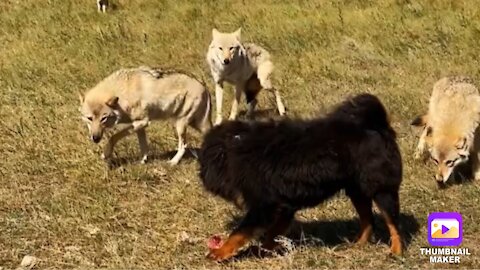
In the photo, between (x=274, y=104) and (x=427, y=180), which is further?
(x=274, y=104)

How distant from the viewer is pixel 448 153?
7.45 m

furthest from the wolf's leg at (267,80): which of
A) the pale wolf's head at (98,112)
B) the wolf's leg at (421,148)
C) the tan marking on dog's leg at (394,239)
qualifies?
the tan marking on dog's leg at (394,239)

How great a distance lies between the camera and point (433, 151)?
7.49m

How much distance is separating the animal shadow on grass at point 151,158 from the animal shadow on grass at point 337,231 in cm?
205

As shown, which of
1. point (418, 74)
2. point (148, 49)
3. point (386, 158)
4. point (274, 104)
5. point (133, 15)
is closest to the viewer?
point (386, 158)

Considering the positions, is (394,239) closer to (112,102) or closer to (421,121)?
(421,121)

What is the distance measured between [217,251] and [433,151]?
2.96 m

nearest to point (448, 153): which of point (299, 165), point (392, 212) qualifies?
point (392, 212)

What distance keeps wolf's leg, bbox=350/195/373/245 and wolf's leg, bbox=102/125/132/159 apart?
10.4 ft

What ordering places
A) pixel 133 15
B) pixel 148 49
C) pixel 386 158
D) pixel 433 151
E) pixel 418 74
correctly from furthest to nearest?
1. pixel 133 15
2. pixel 148 49
3. pixel 418 74
4. pixel 433 151
5. pixel 386 158

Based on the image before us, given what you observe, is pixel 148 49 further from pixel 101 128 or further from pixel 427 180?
pixel 427 180

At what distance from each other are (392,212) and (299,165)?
32.8 inches

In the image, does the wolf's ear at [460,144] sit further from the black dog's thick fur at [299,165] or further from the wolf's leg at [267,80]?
the wolf's leg at [267,80]

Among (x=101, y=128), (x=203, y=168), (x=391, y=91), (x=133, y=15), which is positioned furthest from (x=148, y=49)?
(x=203, y=168)
